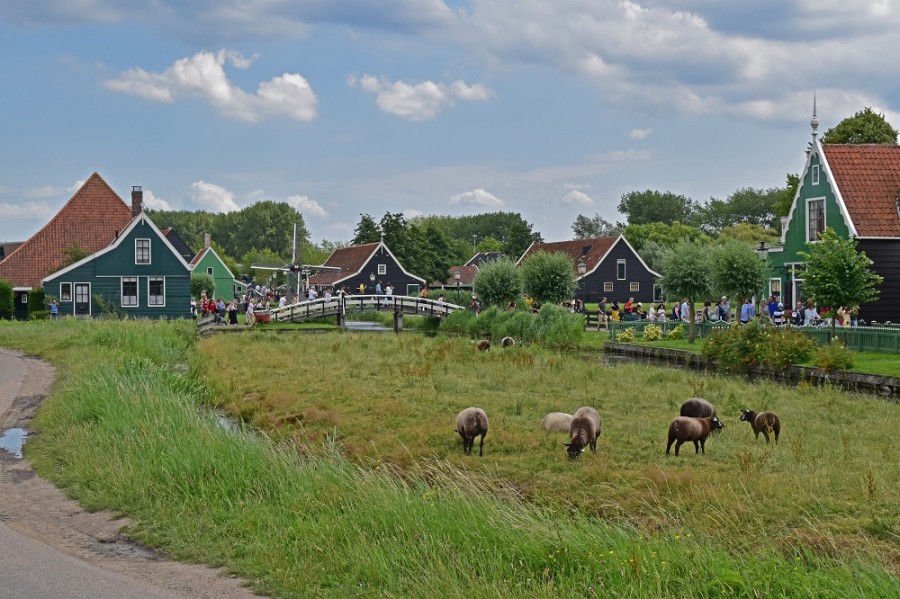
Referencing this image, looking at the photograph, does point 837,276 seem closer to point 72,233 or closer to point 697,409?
point 697,409

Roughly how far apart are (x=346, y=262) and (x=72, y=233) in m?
33.0

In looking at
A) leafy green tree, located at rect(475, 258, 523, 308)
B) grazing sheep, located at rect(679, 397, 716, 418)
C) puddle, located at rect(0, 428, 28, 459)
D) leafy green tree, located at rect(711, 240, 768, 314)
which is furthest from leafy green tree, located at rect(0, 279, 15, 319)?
grazing sheep, located at rect(679, 397, 716, 418)

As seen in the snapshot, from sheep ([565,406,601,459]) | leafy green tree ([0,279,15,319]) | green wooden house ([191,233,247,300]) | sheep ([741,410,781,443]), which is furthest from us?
green wooden house ([191,233,247,300])

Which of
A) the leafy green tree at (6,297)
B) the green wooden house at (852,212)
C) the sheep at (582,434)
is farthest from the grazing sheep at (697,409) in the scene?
the leafy green tree at (6,297)

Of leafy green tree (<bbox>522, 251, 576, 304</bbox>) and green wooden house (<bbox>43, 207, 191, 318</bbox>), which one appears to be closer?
leafy green tree (<bbox>522, 251, 576, 304</bbox>)

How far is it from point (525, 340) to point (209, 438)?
1152 inches

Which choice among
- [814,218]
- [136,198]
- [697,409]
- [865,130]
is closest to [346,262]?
[136,198]

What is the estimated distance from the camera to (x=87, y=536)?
965 cm

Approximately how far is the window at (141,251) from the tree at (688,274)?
28172mm

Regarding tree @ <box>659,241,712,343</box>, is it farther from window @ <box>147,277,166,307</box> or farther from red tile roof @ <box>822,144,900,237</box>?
window @ <box>147,277,166,307</box>

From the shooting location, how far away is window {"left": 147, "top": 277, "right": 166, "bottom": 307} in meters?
52.3

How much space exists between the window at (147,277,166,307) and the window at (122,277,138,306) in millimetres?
708

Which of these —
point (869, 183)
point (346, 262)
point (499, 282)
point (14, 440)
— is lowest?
point (14, 440)

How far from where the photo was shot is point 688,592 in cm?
702
